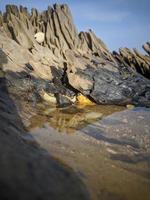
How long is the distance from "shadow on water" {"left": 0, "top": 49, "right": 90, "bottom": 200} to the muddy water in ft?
0.61

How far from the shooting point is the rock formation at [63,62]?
9297mm

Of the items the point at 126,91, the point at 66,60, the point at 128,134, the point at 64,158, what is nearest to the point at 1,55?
the point at 66,60

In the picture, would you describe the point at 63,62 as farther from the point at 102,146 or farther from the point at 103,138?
the point at 102,146

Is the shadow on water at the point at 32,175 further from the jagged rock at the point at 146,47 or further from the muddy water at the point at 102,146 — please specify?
the jagged rock at the point at 146,47

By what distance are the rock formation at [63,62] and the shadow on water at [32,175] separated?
4966mm

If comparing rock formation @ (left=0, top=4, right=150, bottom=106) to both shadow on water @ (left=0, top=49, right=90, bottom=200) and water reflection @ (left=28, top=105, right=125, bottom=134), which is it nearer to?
water reflection @ (left=28, top=105, right=125, bottom=134)

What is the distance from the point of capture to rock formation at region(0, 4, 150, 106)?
9297mm

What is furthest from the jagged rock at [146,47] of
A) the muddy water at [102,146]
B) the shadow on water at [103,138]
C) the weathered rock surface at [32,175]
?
the weathered rock surface at [32,175]

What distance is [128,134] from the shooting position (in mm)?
5566

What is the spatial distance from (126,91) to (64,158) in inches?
285

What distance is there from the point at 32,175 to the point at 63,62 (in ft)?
27.8

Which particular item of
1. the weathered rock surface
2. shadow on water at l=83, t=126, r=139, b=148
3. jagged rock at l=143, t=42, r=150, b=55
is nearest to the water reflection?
shadow on water at l=83, t=126, r=139, b=148

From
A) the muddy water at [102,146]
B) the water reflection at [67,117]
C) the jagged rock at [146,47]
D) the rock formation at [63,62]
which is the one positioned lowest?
the muddy water at [102,146]

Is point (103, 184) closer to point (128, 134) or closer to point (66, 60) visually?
point (128, 134)
